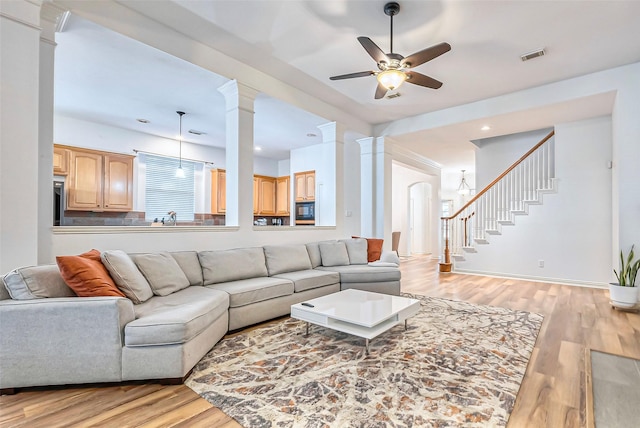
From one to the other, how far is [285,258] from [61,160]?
170 inches

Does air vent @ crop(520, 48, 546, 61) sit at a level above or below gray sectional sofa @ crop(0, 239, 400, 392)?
above

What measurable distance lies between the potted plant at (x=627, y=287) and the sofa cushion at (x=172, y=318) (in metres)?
4.76

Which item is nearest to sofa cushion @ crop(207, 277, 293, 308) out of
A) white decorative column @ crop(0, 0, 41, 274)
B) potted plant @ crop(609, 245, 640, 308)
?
white decorative column @ crop(0, 0, 41, 274)

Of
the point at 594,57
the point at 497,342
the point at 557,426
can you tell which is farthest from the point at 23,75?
the point at 594,57

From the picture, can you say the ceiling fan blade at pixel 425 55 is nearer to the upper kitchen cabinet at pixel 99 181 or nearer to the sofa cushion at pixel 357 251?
the sofa cushion at pixel 357 251

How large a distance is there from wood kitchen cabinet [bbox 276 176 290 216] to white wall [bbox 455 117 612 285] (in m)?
5.10

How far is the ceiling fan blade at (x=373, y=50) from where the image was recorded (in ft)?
8.86

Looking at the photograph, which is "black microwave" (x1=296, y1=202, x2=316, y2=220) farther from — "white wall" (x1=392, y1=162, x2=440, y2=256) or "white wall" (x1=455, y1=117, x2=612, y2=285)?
"white wall" (x1=455, y1=117, x2=612, y2=285)

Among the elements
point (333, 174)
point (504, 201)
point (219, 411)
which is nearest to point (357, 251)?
point (333, 174)

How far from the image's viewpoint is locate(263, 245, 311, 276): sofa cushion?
12.9 ft

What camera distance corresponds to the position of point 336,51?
373cm

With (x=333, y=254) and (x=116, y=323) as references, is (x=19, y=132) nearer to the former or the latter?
(x=116, y=323)

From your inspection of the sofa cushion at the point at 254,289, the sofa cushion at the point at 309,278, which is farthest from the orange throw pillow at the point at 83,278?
the sofa cushion at the point at 309,278

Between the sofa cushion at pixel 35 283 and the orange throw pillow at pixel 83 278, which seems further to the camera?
the orange throw pillow at pixel 83 278
